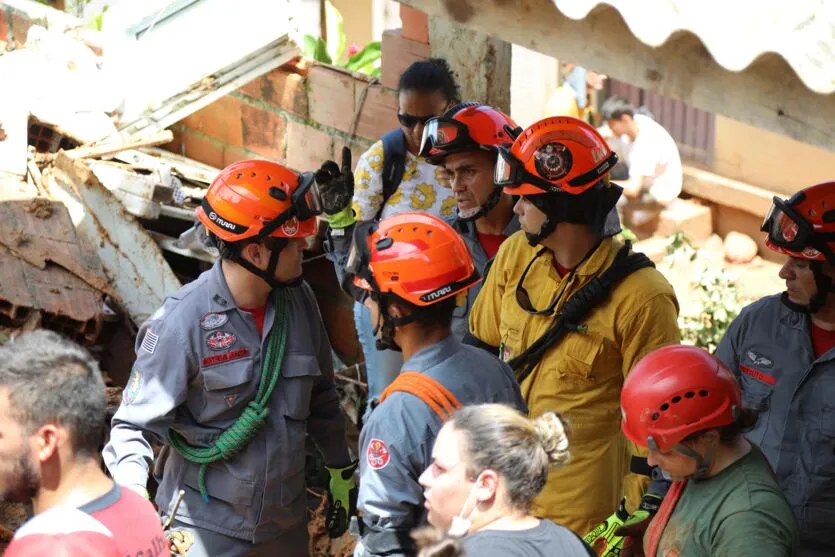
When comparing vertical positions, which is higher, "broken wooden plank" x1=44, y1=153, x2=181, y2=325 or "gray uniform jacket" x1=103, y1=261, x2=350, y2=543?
"gray uniform jacket" x1=103, y1=261, x2=350, y2=543

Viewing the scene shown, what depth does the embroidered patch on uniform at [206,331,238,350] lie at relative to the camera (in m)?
4.27

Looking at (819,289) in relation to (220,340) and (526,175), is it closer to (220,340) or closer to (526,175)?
(526,175)

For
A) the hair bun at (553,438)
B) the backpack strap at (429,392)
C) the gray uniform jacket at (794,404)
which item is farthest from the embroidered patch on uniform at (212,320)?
the gray uniform jacket at (794,404)

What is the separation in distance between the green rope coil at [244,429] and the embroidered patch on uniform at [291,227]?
35 cm

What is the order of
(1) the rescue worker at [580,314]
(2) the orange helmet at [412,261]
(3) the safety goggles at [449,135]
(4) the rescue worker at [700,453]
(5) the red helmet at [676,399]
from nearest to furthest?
(4) the rescue worker at [700,453] → (5) the red helmet at [676,399] → (2) the orange helmet at [412,261] → (1) the rescue worker at [580,314] → (3) the safety goggles at [449,135]

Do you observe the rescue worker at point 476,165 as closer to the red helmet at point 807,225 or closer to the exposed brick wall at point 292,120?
the red helmet at point 807,225

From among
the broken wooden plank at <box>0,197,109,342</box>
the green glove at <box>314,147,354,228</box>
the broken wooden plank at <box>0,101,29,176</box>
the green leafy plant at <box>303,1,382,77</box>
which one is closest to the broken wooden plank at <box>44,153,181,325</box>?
the broken wooden plank at <box>0,197,109,342</box>

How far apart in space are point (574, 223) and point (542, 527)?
1.61 metres

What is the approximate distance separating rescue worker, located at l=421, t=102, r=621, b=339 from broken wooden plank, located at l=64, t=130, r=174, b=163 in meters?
2.86

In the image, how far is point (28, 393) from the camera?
2910 mm

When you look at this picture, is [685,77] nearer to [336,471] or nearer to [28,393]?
[28,393]

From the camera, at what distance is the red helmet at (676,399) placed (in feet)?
10.6

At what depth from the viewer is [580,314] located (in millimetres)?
4156

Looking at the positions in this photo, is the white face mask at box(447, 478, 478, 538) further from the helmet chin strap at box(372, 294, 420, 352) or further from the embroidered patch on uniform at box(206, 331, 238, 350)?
the embroidered patch on uniform at box(206, 331, 238, 350)
